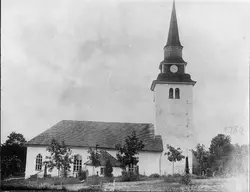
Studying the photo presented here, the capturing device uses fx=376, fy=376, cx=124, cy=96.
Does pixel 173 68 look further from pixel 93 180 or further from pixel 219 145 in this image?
pixel 93 180

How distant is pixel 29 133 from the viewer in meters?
18.3

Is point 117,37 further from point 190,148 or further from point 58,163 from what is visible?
point 190,148

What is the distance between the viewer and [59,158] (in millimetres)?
21047

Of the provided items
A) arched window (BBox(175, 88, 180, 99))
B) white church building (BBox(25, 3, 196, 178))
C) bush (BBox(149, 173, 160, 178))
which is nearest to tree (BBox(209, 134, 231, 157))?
white church building (BBox(25, 3, 196, 178))

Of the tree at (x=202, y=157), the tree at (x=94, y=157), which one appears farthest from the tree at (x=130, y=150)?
the tree at (x=202, y=157)

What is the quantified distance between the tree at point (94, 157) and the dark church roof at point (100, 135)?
17.7 inches

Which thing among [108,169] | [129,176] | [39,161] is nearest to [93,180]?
[108,169]

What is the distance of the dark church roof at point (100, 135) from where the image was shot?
21297mm

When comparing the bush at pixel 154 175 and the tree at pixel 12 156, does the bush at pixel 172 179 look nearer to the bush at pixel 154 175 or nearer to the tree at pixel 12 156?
the bush at pixel 154 175

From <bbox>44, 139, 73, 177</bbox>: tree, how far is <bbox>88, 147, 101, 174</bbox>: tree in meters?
1.28

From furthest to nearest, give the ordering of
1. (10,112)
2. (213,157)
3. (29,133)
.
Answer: (213,157) < (29,133) < (10,112)

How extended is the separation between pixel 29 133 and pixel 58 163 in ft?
11.1

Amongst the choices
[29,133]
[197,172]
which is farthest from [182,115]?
[29,133]

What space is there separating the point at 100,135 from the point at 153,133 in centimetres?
336
